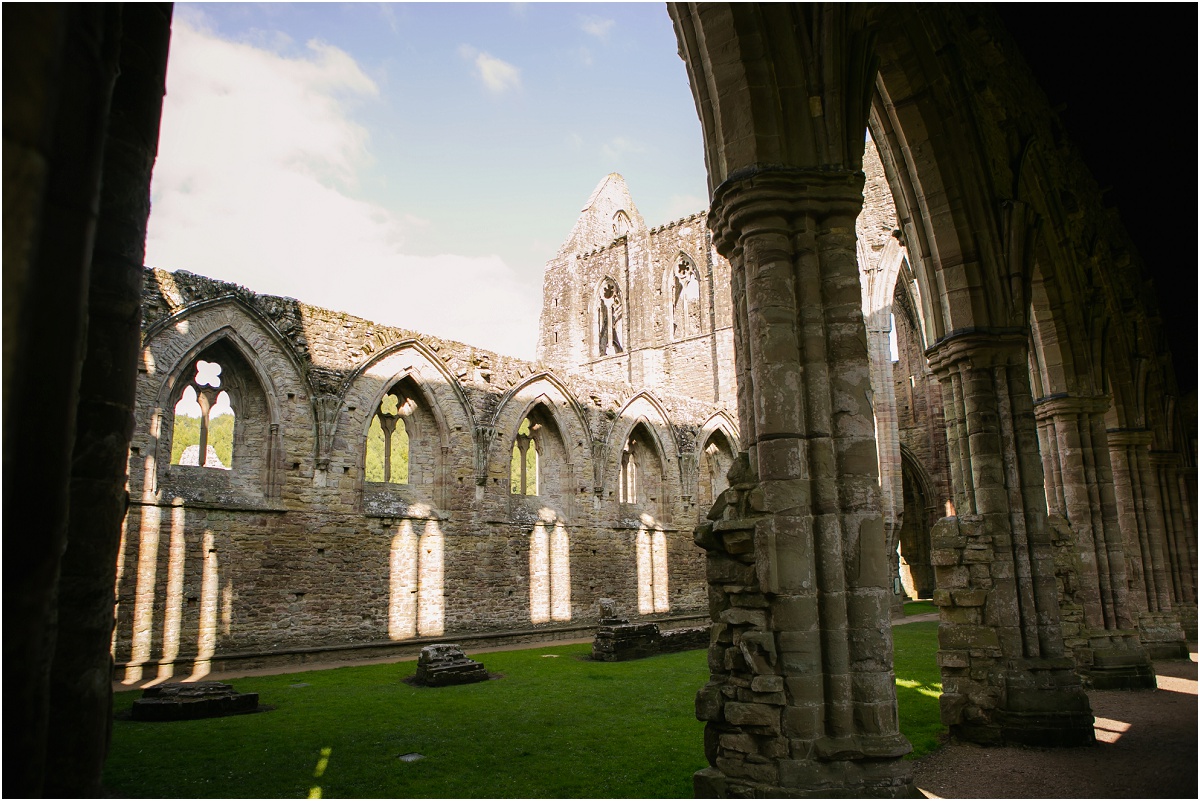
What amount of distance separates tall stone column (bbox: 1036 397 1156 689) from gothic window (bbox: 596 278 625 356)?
69.8 feet

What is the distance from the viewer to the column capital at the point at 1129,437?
13.0 m

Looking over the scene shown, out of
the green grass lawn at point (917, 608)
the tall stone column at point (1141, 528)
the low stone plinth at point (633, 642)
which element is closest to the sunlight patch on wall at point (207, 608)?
the low stone plinth at point (633, 642)

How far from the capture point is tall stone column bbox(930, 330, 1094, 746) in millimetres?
6270

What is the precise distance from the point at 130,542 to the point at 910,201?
1065cm

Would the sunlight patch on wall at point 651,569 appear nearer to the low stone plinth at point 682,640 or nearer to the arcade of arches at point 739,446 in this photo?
the arcade of arches at point 739,446

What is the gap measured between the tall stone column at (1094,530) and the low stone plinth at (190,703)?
924 cm

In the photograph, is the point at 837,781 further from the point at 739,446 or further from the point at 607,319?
the point at 607,319

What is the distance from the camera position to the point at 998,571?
6727 millimetres

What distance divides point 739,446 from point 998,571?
256 centimetres

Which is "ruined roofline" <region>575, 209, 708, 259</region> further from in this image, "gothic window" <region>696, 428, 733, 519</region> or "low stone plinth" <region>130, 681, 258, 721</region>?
"low stone plinth" <region>130, 681, 258, 721</region>

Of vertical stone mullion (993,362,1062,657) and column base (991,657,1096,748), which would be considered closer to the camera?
column base (991,657,1096,748)

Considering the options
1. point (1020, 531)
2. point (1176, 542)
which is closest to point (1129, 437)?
point (1176, 542)

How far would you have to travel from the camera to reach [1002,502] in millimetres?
6898

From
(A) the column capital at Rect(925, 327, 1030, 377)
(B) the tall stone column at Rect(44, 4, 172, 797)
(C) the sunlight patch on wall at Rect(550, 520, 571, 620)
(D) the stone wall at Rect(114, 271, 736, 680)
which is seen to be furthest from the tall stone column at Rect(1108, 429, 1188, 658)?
(B) the tall stone column at Rect(44, 4, 172, 797)
